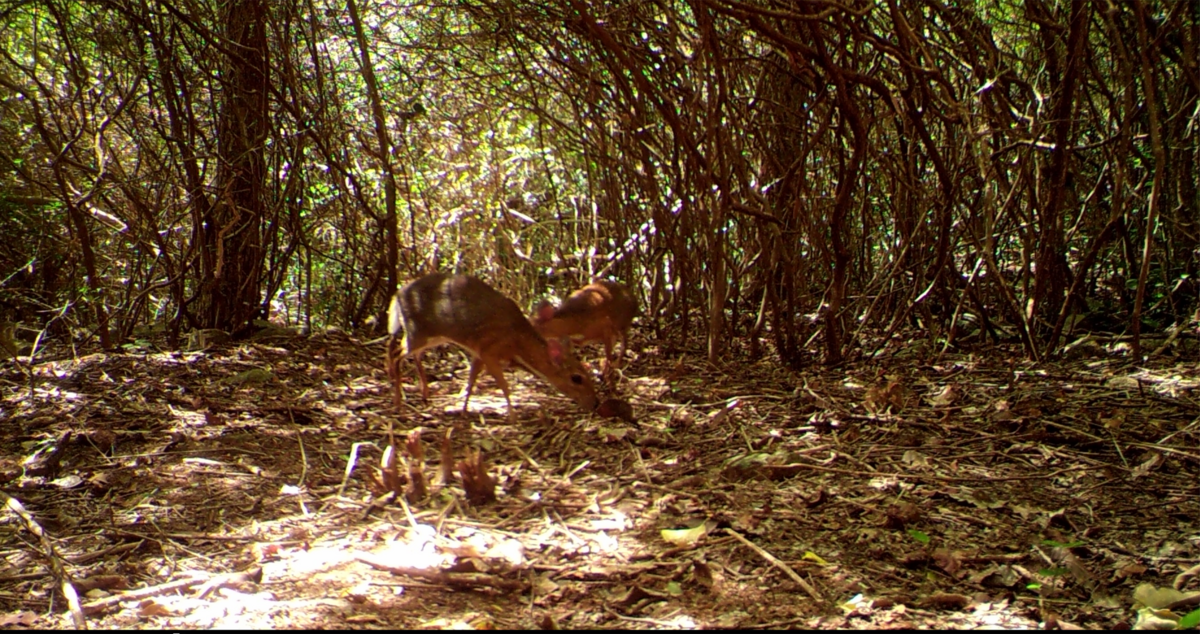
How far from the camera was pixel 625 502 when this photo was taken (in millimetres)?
3295

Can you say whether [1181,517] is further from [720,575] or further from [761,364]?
[761,364]

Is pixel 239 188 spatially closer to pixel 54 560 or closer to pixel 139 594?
pixel 54 560

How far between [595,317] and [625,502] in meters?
2.18

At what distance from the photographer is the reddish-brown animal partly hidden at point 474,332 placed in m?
4.62

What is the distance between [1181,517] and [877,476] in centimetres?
95

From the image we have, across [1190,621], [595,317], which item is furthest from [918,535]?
[595,317]

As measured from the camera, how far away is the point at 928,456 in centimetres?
359

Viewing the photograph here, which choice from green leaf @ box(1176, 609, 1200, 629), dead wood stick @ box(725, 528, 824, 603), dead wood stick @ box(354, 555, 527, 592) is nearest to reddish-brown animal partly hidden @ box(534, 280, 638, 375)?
dead wood stick @ box(725, 528, 824, 603)

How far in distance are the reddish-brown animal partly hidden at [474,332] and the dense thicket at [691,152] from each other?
102 centimetres

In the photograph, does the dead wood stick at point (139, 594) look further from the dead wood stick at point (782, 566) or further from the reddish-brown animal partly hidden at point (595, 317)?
the reddish-brown animal partly hidden at point (595, 317)

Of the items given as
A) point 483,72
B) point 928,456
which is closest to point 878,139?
point 928,456

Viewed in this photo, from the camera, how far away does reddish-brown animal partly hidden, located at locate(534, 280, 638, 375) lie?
5.39 m

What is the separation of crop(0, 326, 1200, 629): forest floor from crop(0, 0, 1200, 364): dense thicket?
2.15ft

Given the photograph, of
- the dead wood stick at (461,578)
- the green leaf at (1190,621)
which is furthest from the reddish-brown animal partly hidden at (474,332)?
the green leaf at (1190,621)
